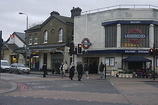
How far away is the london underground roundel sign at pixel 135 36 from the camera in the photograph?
1061 inches

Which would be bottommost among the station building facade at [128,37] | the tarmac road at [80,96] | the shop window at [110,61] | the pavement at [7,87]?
the tarmac road at [80,96]

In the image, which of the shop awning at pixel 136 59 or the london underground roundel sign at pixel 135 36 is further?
the london underground roundel sign at pixel 135 36

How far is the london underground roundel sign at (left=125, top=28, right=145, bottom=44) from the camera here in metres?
26.9

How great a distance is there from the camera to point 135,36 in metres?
27.0

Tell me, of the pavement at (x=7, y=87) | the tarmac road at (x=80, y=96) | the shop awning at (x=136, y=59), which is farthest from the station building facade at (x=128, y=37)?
the pavement at (x=7, y=87)

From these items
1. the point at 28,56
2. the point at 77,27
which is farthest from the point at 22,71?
the point at 77,27

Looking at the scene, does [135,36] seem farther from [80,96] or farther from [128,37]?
[80,96]

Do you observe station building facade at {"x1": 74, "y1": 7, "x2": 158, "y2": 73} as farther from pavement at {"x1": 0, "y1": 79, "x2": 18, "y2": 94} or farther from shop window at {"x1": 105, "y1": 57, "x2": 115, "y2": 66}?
pavement at {"x1": 0, "y1": 79, "x2": 18, "y2": 94}

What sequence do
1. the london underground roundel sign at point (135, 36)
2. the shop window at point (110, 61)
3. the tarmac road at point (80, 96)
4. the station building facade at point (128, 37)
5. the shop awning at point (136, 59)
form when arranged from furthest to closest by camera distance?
the shop window at point (110, 61) → the london underground roundel sign at point (135, 36) → the station building facade at point (128, 37) → the shop awning at point (136, 59) → the tarmac road at point (80, 96)

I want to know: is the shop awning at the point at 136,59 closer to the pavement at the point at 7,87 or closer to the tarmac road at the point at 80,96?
the tarmac road at the point at 80,96

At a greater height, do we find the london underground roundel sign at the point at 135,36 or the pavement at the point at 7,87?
the london underground roundel sign at the point at 135,36

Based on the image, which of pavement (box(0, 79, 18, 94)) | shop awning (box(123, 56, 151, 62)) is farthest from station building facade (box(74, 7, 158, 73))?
pavement (box(0, 79, 18, 94))

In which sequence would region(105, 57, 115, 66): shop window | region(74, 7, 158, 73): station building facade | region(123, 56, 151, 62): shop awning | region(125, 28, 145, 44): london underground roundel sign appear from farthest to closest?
→ region(105, 57, 115, 66): shop window < region(125, 28, 145, 44): london underground roundel sign < region(74, 7, 158, 73): station building facade < region(123, 56, 151, 62): shop awning

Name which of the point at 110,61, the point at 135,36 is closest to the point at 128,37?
the point at 135,36
